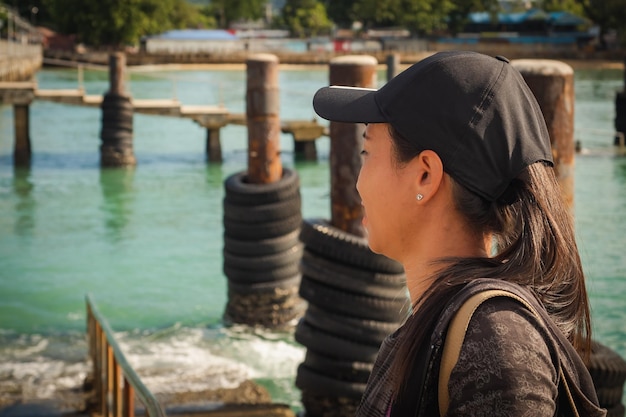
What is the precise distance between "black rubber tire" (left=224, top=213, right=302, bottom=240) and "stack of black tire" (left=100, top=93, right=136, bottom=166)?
447 inches

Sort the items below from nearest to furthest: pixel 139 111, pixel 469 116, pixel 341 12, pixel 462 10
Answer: pixel 469 116 → pixel 139 111 → pixel 462 10 → pixel 341 12

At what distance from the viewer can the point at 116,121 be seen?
19938 millimetres

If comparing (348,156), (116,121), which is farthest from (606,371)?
(116,121)

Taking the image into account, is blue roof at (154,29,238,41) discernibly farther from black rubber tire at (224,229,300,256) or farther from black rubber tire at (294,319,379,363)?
black rubber tire at (294,319,379,363)

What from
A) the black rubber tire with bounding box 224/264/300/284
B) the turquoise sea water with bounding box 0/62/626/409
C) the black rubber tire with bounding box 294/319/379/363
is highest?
the black rubber tire with bounding box 294/319/379/363

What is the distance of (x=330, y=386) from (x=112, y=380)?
1768mm

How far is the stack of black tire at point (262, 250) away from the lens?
8812mm

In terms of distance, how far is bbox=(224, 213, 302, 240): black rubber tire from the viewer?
8.84m

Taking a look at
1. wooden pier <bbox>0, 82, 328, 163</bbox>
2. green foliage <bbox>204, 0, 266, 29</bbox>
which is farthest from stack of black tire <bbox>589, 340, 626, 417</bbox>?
green foliage <bbox>204, 0, 266, 29</bbox>

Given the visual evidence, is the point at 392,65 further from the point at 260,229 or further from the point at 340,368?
the point at 340,368

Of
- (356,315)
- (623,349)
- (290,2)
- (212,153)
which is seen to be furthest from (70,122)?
(290,2)

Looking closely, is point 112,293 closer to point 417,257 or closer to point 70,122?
point 417,257

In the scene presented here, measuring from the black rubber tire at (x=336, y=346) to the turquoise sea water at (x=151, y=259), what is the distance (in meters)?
0.95

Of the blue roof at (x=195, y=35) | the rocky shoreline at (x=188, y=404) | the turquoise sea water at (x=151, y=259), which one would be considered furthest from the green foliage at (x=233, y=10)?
the rocky shoreline at (x=188, y=404)
